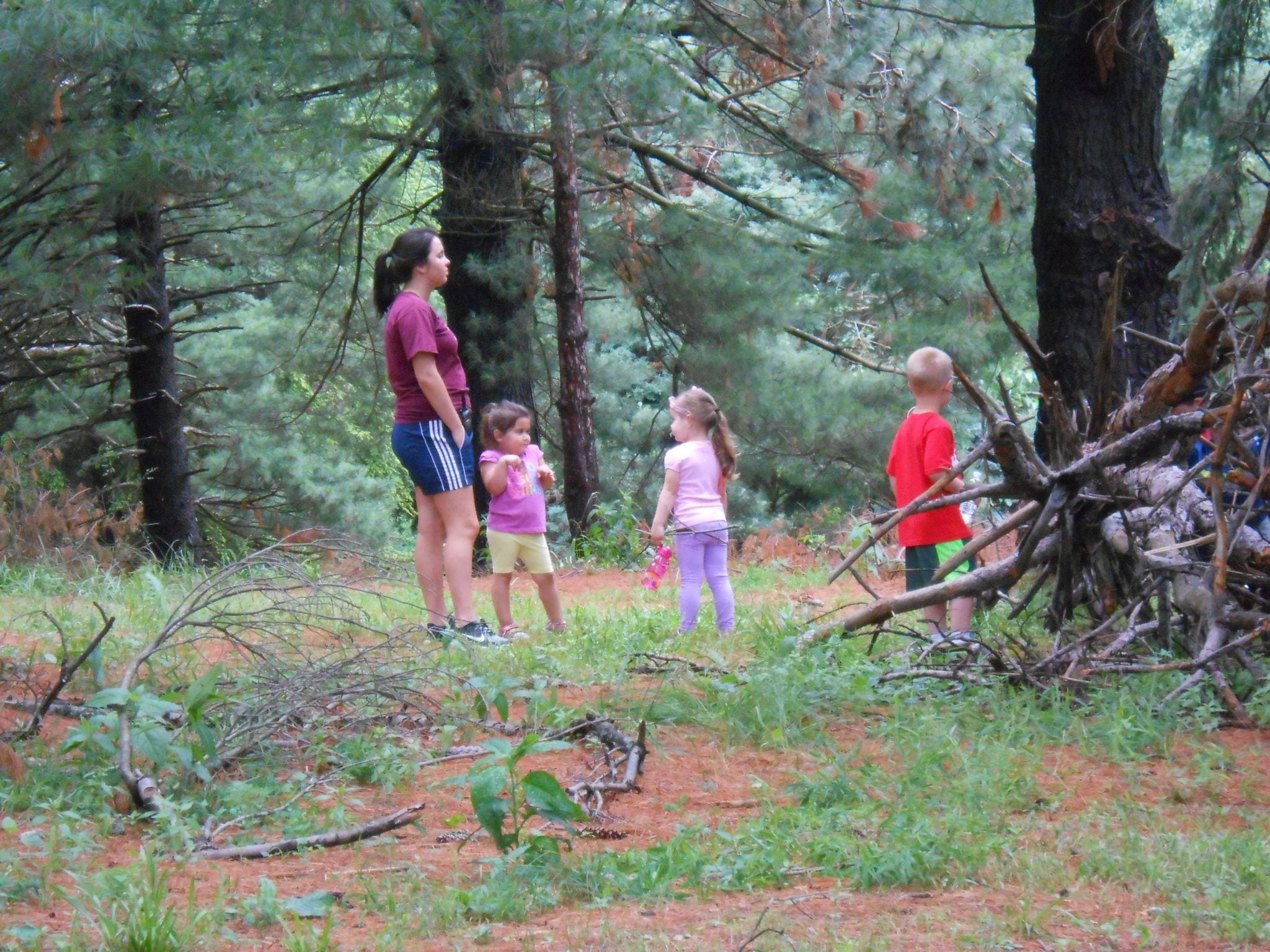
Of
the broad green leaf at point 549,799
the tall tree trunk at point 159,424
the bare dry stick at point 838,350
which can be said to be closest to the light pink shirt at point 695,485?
the broad green leaf at point 549,799

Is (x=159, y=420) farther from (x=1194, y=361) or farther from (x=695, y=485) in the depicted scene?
(x=1194, y=361)

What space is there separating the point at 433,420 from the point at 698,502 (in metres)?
1.33

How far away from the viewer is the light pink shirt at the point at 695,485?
19.8 feet

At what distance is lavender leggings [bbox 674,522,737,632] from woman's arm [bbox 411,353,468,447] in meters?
1.22

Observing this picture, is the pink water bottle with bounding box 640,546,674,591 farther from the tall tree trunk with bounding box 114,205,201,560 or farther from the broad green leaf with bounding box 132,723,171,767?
the tall tree trunk with bounding box 114,205,201,560

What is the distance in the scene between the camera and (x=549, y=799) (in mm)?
2873

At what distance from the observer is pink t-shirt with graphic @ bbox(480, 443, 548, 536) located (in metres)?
6.24

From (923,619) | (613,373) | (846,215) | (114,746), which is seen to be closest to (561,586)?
(923,619)

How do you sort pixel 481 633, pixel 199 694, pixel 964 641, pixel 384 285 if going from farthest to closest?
1. pixel 384 285
2. pixel 481 633
3. pixel 964 641
4. pixel 199 694

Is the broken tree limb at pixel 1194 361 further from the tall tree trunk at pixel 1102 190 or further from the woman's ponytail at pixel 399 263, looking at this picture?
the woman's ponytail at pixel 399 263

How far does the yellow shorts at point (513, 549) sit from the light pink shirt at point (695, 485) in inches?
27.6

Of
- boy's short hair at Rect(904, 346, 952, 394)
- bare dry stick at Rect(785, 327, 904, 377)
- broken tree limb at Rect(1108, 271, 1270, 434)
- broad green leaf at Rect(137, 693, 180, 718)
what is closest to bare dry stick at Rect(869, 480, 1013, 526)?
broken tree limb at Rect(1108, 271, 1270, 434)

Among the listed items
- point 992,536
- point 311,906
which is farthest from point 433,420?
point 311,906

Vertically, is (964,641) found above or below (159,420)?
below
